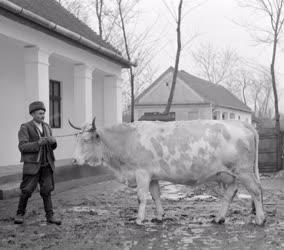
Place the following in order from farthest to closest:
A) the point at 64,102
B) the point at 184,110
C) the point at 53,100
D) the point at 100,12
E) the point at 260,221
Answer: the point at 184,110
the point at 100,12
the point at 64,102
the point at 53,100
the point at 260,221

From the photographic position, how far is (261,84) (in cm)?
8500

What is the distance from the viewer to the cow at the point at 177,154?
7367 millimetres

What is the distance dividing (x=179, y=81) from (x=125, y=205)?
40.5 metres

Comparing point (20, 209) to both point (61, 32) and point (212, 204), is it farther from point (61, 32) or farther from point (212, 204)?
point (61, 32)

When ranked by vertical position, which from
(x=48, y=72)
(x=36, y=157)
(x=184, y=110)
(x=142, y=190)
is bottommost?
(x=142, y=190)

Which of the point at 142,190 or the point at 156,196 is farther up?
the point at 142,190

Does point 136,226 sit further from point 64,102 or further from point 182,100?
point 182,100

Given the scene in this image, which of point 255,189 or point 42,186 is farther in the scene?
point 42,186

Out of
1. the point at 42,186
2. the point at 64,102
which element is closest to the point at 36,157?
the point at 42,186

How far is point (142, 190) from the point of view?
743 cm

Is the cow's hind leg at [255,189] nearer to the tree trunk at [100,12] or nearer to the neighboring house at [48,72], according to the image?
the neighboring house at [48,72]

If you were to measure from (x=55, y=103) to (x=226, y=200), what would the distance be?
29.3ft

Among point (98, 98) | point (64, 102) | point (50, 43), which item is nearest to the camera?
point (50, 43)

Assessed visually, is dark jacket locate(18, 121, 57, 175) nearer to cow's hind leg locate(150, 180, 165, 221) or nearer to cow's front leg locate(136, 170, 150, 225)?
cow's front leg locate(136, 170, 150, 225)
